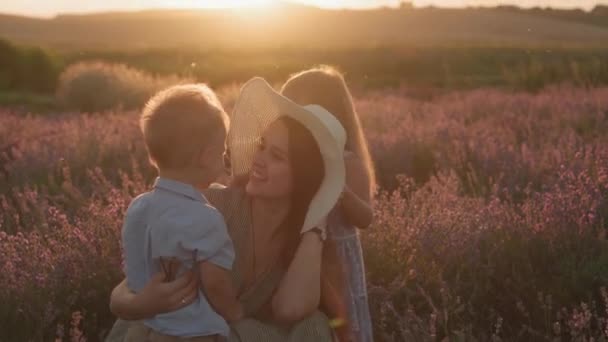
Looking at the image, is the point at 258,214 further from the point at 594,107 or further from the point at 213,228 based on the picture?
the point at 594,107

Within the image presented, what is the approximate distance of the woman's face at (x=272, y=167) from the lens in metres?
2.97

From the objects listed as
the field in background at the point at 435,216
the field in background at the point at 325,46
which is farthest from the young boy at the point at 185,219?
the field in background at the point at 325,46

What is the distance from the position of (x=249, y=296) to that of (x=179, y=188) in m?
0.53

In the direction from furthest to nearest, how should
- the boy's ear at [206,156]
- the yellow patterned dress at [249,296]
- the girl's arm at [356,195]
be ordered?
1. the girl's arm at [356,195]
2. the yellow patterned dress at [249,296]
3. the boy's ear at [206,156]

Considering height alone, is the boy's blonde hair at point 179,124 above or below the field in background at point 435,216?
above

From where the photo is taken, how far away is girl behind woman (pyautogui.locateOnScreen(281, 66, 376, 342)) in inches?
135

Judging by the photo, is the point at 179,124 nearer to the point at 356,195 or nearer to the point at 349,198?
the point at 349,198

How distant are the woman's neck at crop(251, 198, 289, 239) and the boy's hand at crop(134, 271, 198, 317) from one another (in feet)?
1.14

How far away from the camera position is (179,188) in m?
2.75

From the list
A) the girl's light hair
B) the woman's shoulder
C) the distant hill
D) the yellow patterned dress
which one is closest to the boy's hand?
the yellow patterned dress

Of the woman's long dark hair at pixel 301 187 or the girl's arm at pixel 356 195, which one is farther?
the girl's arm at pixel 356 195

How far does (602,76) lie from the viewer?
60.3 ft

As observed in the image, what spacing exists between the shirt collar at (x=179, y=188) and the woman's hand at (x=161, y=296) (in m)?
0.24

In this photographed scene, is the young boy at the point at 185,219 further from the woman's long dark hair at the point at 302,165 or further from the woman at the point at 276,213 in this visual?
the woman's long dark hair at the point at 302,165
